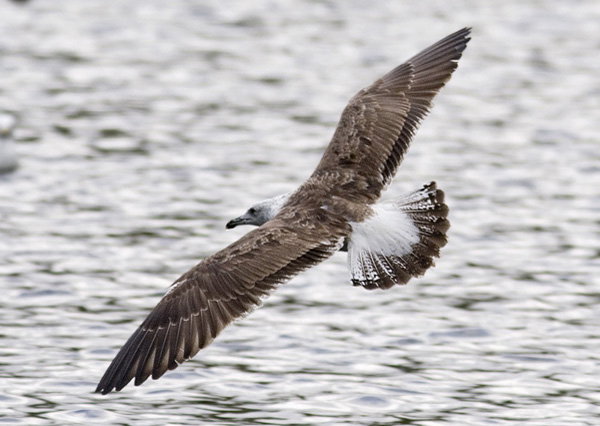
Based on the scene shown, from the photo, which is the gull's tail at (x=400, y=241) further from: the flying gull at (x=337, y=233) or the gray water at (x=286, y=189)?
the gray water at (x=286, y=189)

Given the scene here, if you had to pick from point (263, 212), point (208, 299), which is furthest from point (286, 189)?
point (208, 299)

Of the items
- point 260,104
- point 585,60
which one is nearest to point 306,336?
point 260,104

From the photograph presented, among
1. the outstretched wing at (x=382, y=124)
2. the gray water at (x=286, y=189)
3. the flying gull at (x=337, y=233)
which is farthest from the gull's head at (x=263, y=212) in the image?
the gray water at (x=286, y=189)

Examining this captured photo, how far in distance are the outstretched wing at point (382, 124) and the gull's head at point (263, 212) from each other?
1.11 feet

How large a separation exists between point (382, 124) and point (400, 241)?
124 centimetres

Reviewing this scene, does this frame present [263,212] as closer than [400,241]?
No

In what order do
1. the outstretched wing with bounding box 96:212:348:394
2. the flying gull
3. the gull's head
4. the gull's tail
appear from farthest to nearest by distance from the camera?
the gull's head, the gull's tail, the flying gull, the outstretched wing with bounding box 96:212:348:394

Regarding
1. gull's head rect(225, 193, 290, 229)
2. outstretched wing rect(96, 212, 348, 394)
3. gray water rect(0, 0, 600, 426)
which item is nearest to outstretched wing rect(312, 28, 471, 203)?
gull's head rect(225, 193, 290, 229)

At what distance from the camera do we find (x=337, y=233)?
29.5 ft

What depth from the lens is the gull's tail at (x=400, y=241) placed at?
8.86 meters

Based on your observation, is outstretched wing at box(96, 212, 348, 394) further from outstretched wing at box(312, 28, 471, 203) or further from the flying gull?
outstretched wing at box(312, 28, 471, 203)

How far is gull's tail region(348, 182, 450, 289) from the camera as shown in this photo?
349 inches

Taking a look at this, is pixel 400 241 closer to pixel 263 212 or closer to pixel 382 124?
pixel 263 212

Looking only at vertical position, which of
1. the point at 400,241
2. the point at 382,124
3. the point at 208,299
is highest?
the point at 382,124
